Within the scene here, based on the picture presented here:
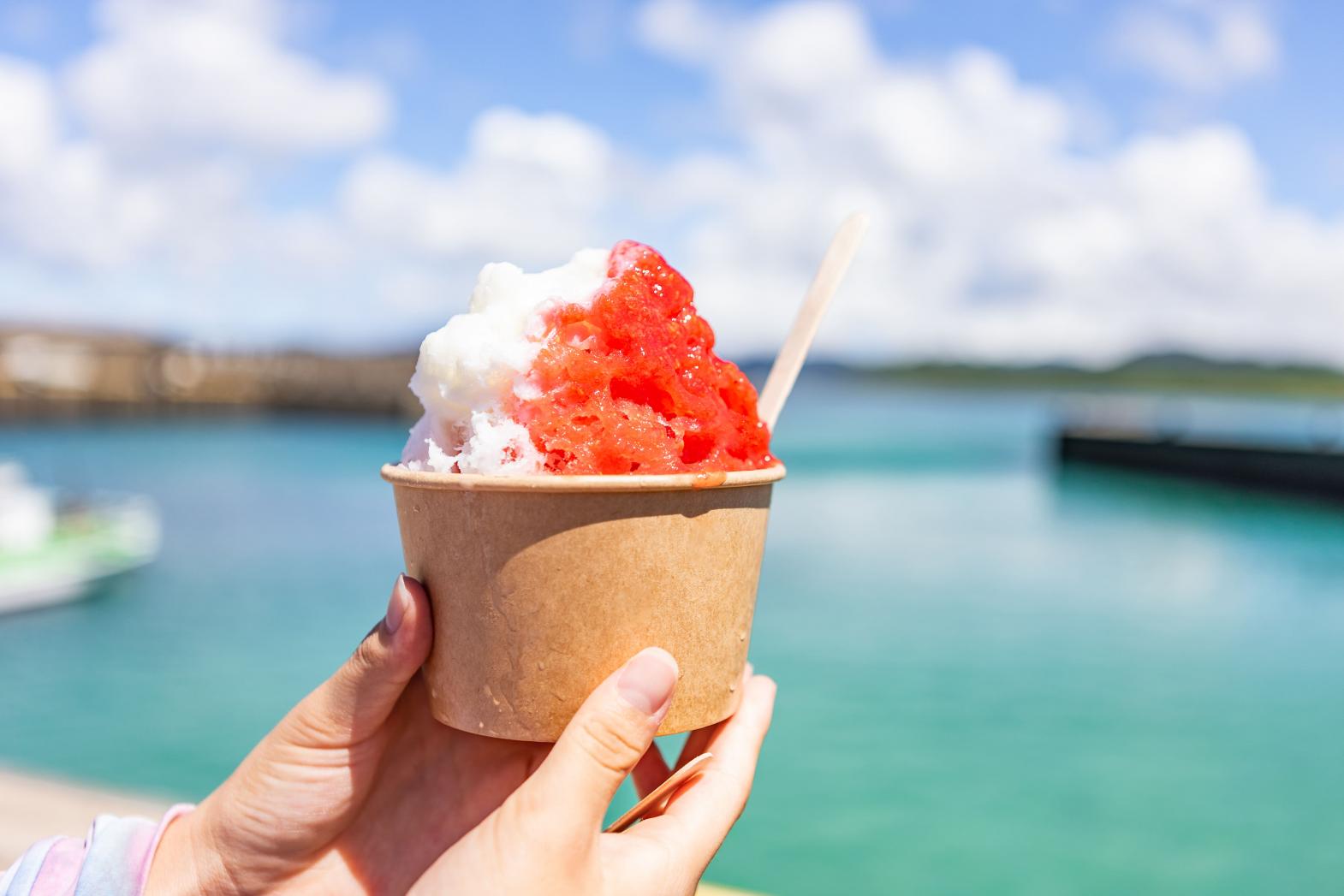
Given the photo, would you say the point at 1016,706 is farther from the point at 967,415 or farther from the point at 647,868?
the point at 967,415

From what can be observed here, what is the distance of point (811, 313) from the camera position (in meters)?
2.11

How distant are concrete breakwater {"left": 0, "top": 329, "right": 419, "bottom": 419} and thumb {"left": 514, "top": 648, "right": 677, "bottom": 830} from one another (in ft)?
192

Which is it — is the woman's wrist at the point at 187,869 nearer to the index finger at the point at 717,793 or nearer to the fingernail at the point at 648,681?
the index finger at the point at 717,793

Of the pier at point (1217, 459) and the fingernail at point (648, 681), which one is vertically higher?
the pier at point (1217, 459)

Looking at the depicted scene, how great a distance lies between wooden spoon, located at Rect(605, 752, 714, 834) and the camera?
177cm

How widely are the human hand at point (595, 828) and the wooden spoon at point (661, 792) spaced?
34 millimetres

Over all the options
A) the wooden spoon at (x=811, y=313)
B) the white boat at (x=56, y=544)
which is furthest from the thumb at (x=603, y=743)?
the white boat at (x=56, y=544)

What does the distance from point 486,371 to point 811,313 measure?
715mm

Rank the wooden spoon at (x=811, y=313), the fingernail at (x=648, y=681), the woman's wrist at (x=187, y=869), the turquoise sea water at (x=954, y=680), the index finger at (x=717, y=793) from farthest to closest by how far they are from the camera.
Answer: the turquoise sea water at (x=954, y=680) < the wooden spoon at (x=811, y=313) < the woman's wrist at (x=187, y=869) < the index finger at (x=717, y=793) < the fingernail at (x=648, y=681)

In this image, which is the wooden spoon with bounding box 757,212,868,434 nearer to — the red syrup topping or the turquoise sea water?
the red syrup topping

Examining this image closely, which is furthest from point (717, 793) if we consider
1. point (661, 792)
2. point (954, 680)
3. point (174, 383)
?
point (174, 383)

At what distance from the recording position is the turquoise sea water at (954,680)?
28.9 feet

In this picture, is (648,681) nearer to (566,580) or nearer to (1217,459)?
(566,580)

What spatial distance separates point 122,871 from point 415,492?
0.93m
